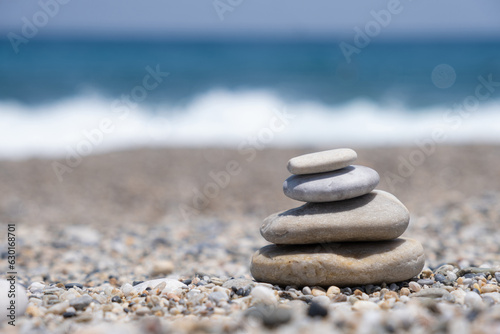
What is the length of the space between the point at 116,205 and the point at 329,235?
231 inches

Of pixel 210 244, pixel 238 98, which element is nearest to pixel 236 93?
pixel 238 98

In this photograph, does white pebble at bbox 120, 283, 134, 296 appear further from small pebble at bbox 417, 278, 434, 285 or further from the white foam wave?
the white foam wave

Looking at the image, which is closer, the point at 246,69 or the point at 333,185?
the point at 333,185

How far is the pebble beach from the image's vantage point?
2.62 m

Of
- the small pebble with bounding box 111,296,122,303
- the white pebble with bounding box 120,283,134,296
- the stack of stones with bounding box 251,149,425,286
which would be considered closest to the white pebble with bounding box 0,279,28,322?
the small pebble with bounding box 111,296,122,303

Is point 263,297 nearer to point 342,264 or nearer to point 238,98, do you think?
point 342,264

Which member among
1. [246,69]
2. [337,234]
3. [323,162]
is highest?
[246,69]

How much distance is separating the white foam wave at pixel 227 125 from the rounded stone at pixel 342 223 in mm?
9087

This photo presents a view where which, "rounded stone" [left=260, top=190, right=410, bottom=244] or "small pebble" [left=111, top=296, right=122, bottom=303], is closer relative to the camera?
"small pebble" [left=111, top=296, right=122, bottom=303]

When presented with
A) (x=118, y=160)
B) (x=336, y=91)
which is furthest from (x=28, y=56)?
(x=118, y=160)

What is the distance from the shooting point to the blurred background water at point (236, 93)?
47.6 feet

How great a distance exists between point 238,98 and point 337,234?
55.2ft

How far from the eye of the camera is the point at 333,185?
11.4 feet

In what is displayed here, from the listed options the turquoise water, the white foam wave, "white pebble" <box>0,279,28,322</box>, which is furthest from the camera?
the turquoise water
